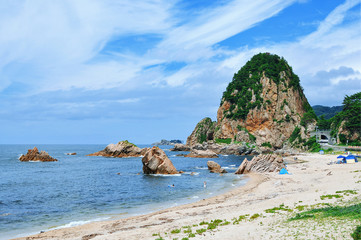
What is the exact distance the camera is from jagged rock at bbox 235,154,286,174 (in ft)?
206

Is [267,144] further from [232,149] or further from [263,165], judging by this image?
[263,165]

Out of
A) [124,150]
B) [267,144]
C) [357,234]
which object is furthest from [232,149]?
[357,234]

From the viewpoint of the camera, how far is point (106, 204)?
3509 cm

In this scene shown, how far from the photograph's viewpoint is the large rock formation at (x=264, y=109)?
148m

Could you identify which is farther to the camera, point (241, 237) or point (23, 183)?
point (23, 183)

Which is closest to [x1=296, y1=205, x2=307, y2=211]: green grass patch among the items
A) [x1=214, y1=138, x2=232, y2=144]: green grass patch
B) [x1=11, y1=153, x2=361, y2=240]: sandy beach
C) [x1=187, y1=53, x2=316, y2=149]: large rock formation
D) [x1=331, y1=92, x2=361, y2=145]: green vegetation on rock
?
[x1=11, y1=153, x2=361, y2=240]: sandy beach

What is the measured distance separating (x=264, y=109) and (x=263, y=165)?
9508 centimetres

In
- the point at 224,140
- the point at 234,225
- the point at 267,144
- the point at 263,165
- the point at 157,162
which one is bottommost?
the point at 263,165

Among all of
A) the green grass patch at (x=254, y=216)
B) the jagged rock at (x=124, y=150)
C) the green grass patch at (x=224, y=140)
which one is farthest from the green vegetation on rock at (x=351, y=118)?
the green grass patch at (x=254, y=216)

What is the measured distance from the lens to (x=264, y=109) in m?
153

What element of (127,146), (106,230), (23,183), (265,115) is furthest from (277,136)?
(106,230)

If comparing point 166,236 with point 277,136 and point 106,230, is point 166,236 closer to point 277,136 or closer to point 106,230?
point 106,230

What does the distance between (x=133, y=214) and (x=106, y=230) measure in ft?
23.0

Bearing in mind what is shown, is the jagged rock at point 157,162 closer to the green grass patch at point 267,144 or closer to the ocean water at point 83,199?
the ocean water at point 83,199
